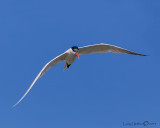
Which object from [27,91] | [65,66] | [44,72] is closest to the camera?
[27,91]

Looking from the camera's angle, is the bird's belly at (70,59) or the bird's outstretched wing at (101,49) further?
the bird's outstretched wing at (101,49)

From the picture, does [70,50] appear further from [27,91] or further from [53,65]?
[27,91]

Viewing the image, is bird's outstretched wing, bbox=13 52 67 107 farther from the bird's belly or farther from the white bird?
the bird's belly

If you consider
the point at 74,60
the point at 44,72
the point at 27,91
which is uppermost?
the point at 74,60

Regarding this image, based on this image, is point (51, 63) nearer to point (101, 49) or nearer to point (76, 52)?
point (76, 52)

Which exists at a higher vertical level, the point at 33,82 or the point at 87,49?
the point at 87,49

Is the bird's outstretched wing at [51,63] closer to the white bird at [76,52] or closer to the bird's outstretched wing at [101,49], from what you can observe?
the white bird at [76,52]

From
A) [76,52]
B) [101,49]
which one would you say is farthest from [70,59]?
[101,49]

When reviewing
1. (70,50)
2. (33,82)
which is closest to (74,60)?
(70,50)

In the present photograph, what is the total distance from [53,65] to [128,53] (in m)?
4.52

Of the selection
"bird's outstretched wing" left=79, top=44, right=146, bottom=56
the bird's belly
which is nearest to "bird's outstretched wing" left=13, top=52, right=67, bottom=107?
the bird's belly

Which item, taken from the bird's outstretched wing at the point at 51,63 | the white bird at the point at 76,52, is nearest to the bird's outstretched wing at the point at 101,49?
the white bird at the point at 76,52

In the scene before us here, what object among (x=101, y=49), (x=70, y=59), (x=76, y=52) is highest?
(x=101, y=49)

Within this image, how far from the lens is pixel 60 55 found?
15.6m
